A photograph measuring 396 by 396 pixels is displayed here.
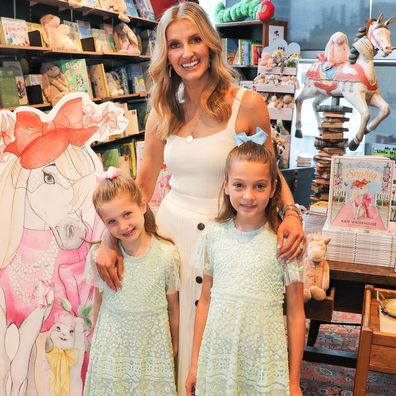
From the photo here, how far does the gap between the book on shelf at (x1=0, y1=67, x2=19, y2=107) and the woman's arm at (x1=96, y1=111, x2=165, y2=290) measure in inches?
87.2

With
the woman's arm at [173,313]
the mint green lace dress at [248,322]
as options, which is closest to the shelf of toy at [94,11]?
the woman's arm at [173,313]

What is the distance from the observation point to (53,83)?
4.07 m

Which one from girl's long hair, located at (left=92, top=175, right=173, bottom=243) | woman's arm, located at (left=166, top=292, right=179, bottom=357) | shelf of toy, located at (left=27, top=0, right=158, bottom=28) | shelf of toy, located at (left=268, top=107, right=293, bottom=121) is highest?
shelf of toy, located at (left=27, top=0, right=158, bottom=28)

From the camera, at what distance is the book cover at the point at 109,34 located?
16.3ft

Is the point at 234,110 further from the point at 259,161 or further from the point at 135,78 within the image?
the point at 135,78

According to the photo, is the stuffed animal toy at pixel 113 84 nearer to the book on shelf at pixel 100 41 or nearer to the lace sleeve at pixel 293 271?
the book on shelf at pixel 100 41

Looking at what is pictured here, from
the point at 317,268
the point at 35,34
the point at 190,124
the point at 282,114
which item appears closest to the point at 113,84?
the point at 35,34

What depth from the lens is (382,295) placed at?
176cm

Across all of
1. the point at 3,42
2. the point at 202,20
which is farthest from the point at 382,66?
the point at 202,20

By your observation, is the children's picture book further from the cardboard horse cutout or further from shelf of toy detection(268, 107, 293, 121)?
shelf of toy detection(268, 107, 293, 121)

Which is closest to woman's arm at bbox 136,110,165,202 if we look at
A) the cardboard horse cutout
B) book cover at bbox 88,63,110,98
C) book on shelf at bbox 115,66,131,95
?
the cardboard horse cutout

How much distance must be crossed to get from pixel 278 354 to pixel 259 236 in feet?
1.04

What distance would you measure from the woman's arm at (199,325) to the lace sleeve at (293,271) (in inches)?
8.9

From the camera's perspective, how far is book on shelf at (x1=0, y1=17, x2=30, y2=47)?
3525 millimetres
